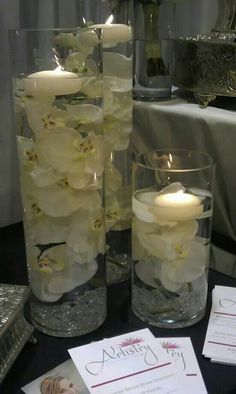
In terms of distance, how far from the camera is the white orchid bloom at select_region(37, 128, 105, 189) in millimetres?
685

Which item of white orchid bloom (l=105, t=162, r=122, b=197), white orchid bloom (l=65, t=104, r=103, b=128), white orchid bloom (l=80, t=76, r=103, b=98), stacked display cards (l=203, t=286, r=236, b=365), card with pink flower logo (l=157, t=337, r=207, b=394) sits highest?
white orchid bloom (l=80, t=76, r=103, b=98)

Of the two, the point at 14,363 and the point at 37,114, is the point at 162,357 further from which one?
the point at 37,114

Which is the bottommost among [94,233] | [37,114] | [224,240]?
[224,240]

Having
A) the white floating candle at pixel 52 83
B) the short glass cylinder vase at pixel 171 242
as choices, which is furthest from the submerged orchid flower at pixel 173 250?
the white floating candle at pixel 52 83

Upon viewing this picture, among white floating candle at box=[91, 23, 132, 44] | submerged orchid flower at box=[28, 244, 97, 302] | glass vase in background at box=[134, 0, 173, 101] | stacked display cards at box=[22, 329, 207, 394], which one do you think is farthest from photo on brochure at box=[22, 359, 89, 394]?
glass vase in background at box=[134, 0, 173, 101]

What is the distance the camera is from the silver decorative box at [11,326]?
0.68m

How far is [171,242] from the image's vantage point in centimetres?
76

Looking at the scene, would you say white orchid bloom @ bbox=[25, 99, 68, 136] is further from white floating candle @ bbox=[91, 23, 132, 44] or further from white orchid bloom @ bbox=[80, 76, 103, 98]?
white floating candle @ bbox=[91, 23, 132, 44]

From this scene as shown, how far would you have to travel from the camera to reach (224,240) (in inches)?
43.1

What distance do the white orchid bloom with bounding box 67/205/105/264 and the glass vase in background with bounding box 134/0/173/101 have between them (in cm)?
41

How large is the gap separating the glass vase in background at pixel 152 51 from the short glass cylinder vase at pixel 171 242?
32 cm

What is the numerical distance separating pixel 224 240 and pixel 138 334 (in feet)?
1.36

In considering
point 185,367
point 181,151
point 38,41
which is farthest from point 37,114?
point 185,367

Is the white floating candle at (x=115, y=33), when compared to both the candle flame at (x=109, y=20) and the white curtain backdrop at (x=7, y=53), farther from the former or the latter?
the white curtain backdrop at (x=7, y=53)
